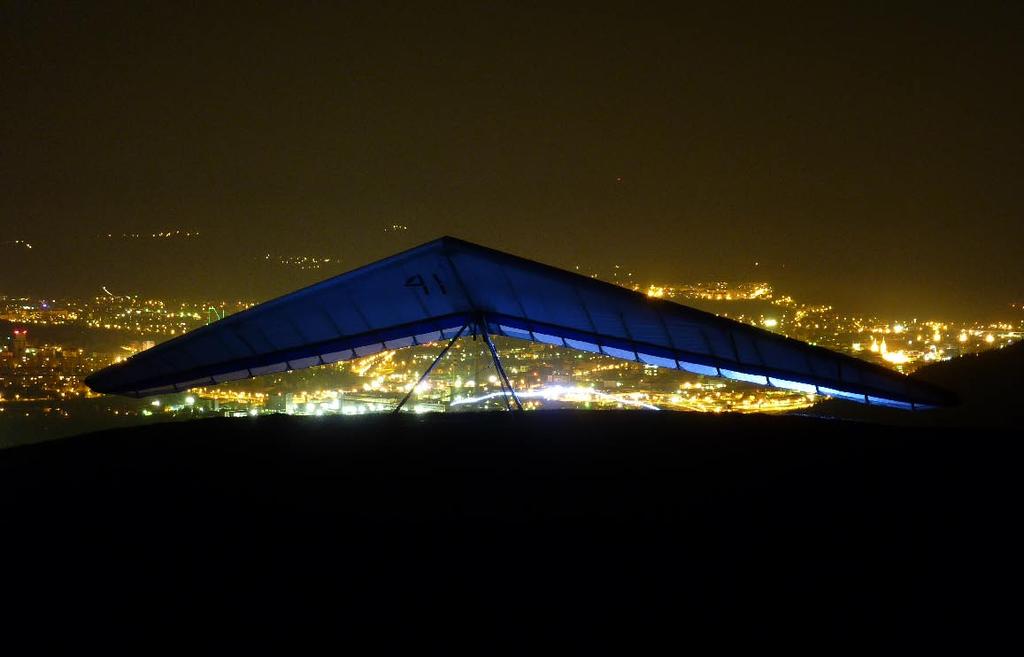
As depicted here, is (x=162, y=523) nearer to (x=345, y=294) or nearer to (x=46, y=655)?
(x=46, y=655)

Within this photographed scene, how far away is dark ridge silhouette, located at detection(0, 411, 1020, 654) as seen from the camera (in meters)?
5.55

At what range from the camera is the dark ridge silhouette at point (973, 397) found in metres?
16.1

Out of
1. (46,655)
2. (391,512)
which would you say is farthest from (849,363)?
(46,655)

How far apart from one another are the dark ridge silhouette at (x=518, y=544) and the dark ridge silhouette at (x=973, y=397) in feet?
22.8

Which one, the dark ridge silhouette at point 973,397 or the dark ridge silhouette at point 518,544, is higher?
the dark ridge silhouette at point 973,397

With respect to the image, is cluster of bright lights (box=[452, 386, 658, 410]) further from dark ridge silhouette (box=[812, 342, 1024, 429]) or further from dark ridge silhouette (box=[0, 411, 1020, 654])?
dark ridge silhouette (box=[0, 411, 1020, 654])

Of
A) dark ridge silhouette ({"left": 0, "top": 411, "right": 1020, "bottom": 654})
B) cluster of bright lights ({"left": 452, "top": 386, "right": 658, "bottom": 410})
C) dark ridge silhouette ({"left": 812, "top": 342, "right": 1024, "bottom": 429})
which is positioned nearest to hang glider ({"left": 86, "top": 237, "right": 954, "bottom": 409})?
dark ridge silhouette ({"left": 0, "top": 411, "right": 1020, "bottom": 654})

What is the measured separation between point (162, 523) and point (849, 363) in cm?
904

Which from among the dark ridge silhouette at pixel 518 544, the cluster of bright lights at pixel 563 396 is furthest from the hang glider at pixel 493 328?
the cluster of bright lights at pixel 563 396

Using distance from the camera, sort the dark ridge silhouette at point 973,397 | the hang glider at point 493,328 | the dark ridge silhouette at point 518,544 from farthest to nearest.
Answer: the dark ridge silhouette at point 973,397
the hang glider at point 493,328
the dark ridge silhouette at point 518,544

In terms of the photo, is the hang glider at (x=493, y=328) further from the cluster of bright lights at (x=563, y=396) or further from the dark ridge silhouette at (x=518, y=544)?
the cluster of bright lights at (x=563, y=396)

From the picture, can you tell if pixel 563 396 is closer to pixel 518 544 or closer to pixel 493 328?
pixel 493 328

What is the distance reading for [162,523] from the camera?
735 centimetres

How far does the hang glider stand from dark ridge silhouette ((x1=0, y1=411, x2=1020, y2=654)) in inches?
70.6
